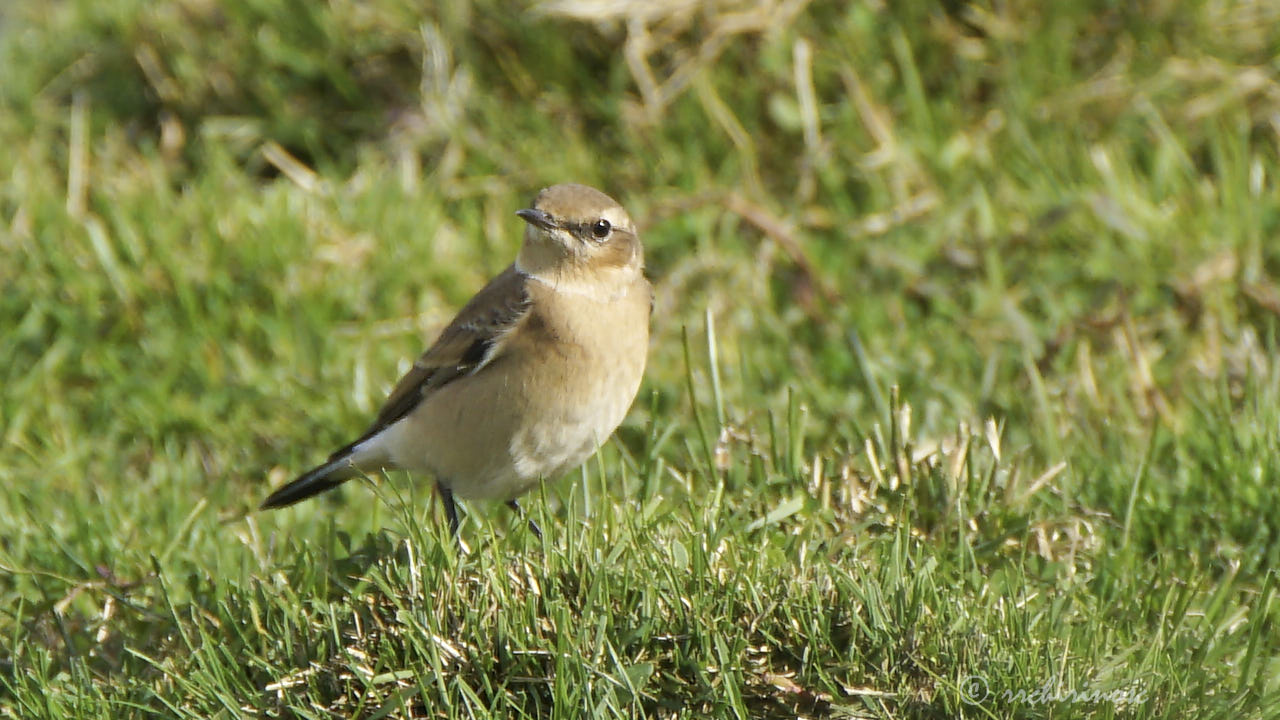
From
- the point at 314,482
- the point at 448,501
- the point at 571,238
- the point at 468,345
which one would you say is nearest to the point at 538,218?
the point at 571,238

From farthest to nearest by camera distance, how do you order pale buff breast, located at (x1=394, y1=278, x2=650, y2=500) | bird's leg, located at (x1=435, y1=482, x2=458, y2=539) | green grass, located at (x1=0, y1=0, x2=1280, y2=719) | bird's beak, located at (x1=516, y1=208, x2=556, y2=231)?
bird's beak, located at (x1=516, y1=208, x2=556, y2=231) < bird's leg, located at (x1=435, y1=482, x2=458, y2=539) < pale buff breast, located at (x1=394, y1=278, x2=650, y2=500) < green grass, located at (x1=0, y1=0, x2=1280, y2=719)

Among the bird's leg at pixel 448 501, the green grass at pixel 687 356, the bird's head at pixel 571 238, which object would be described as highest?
the bird's head at pixel 571 238

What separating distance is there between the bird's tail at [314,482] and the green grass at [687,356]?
145 mm

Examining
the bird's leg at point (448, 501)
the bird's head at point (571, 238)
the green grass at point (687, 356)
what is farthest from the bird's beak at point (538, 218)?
the bird's leg at point (448, 501)

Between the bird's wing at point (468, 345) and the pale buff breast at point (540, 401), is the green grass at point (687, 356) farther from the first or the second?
the bird's wing at point (468, 345)

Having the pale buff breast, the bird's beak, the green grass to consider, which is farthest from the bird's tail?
the bird's beak

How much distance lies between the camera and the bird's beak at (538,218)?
480cm

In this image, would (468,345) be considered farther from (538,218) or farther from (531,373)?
(538,218)

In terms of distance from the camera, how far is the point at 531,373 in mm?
4602

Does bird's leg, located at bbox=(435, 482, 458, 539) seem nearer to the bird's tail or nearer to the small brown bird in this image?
the small brown bird

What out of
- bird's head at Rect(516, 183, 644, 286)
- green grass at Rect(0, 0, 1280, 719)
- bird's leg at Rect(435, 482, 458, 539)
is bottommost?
bird's leg at Rect(435, 482, 458, 539)

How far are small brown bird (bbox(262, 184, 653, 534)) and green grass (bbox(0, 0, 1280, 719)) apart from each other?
190mm

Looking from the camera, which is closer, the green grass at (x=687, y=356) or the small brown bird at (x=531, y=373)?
the green grass at (x=687, y=356)

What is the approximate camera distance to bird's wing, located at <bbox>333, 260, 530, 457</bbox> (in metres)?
4.75
